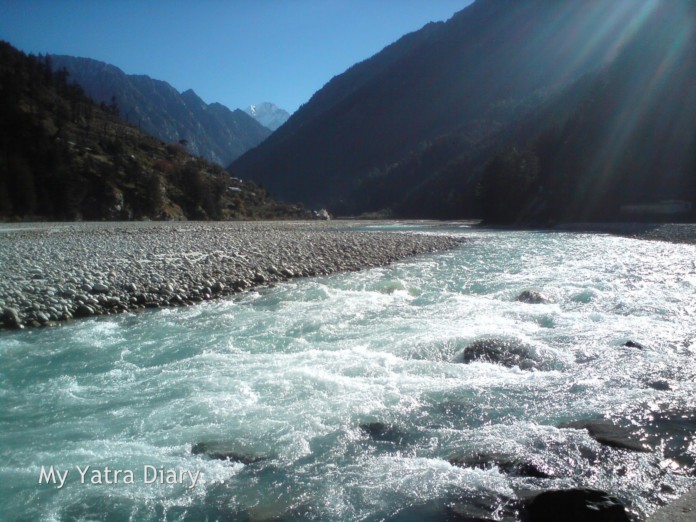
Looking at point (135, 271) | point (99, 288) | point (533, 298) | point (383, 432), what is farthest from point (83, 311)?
point (533, 298)

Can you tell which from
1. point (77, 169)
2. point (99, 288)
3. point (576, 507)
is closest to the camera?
point (576, 507)

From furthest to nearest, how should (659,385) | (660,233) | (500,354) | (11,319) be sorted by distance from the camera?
(660,233)
(11,319)
(500,354)
(659,385)

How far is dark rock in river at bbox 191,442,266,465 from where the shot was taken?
15.6 ft

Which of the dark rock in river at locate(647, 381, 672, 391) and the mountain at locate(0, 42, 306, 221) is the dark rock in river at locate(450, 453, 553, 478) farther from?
the mountain at locate(0, 42, 306, 221)

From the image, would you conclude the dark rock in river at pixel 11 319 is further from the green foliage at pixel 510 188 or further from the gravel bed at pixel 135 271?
the green foliage at pixel 510 188

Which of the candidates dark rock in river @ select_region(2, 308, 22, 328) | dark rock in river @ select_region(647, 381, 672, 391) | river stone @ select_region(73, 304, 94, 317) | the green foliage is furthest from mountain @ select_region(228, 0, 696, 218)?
dark rock in river @ select_region(2, 308, 22, 328)

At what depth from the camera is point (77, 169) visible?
4775 centimetres

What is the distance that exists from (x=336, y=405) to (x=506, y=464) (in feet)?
6.84

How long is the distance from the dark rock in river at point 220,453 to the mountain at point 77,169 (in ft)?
142

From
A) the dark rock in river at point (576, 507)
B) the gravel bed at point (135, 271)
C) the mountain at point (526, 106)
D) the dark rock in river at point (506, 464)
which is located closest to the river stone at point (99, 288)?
the gravel bed at point (135, 271)

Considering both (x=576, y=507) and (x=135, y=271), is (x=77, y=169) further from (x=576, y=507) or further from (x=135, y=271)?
(x=576, y=507)

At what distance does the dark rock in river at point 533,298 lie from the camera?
11805 mm

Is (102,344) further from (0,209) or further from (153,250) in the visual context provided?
(0,209)

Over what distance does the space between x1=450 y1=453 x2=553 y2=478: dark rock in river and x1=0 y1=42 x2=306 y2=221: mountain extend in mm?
45111
